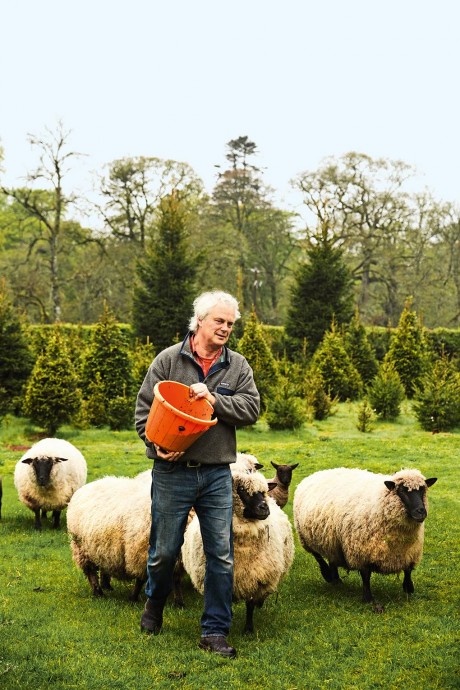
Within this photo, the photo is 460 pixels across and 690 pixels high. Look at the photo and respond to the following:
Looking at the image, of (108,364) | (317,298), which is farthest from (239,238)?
(108,364)

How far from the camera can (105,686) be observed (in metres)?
4.88

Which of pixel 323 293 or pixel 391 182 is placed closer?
pixel 323 293

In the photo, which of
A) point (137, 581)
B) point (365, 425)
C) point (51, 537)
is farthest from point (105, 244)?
point (137, 581)

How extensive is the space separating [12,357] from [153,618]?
53.0 ft

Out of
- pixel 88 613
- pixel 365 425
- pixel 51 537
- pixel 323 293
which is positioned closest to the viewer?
pixel 88 613

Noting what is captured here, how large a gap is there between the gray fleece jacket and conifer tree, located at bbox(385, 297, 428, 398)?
67.9ft

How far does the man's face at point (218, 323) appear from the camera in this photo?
18.0ft

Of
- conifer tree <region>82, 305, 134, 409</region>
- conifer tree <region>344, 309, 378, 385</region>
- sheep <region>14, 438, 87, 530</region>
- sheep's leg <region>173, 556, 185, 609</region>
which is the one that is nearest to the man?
sheep's leg <region>173, 556, 185, 609</region>

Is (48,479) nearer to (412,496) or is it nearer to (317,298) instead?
(412,496)

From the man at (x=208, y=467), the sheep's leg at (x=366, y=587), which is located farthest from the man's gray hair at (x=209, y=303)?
the sheep's leg at (x=366, y=587)

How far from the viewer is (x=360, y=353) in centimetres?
2748

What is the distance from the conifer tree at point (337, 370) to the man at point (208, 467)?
727 inches

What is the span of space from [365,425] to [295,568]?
453 inches

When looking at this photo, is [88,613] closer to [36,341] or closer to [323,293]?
[36,341]
